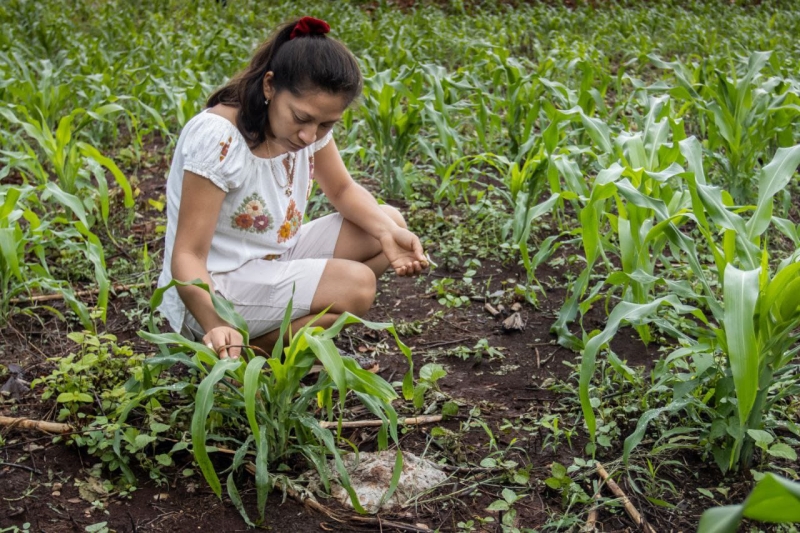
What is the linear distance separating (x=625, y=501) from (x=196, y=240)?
4.34 feet

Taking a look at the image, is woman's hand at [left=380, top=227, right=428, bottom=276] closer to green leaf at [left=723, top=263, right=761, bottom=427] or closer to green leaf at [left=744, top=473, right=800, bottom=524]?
green leaf at [left=723, top=263, right=761, bottom=427]

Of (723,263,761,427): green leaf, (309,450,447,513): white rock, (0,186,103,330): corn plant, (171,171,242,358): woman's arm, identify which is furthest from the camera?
(0,186,103,330): corn plant

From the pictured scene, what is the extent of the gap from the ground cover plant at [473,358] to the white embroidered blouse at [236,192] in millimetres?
284

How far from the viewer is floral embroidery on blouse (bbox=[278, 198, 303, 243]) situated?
2639 millimetres

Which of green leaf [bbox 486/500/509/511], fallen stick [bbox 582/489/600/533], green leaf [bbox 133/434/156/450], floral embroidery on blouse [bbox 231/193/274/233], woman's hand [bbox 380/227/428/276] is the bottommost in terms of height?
green leaf [bbox 486/500/509/511]

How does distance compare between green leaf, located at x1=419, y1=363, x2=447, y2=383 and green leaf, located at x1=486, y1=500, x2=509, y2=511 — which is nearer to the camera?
green leaf, located at x1=486, y1=500, x2=509, y2=511

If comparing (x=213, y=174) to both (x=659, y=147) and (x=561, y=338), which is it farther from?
(x=659, y=147)

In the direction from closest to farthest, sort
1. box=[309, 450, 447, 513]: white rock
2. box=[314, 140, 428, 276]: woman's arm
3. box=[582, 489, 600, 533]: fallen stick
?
box=[582, 489, 600, 533]: fallen stick
box=[309, 450, 447, 513]: white rock
box=[314, 140, 428, 276]: woman's arm

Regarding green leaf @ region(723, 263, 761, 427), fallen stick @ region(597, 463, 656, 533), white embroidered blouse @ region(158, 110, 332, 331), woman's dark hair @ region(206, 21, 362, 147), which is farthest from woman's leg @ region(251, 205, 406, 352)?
green leaf @ region(723, 263, 761, 427)

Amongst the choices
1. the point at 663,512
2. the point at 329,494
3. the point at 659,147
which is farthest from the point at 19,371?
the point at 659,147

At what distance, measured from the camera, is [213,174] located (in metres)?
2.29

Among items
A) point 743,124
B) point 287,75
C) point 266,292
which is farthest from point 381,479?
point 743,124

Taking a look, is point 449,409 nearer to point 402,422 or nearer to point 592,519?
point 402,422

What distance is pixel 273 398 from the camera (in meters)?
2.07
